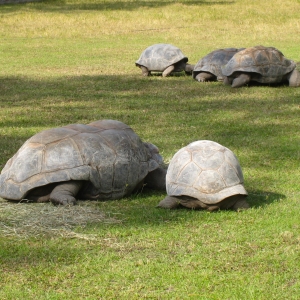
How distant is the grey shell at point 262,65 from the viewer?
42.4 feet

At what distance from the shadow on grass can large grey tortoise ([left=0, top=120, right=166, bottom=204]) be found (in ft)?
81.3

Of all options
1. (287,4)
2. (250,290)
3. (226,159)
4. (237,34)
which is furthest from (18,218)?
(287,4)

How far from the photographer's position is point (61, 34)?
23.6m

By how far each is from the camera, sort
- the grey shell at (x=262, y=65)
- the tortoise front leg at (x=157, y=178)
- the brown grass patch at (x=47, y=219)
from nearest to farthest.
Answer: the brown grass patch at (x=47, y=219) → the tortoise front leg at (x=157, y=178) → the grey shell at (x=262, y=65)

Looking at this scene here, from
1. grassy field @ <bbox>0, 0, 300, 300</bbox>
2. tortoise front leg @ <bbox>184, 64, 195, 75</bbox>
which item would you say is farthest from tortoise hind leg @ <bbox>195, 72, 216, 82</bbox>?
tortoise front leg @ <bbox>184, 64, 195, 75</bbox>

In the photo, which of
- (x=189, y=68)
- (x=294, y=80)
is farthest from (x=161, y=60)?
(x=294, y=80)

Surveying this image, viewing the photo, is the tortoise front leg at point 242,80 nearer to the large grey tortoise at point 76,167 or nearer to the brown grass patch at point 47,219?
the large grey tortoise at point 76,167

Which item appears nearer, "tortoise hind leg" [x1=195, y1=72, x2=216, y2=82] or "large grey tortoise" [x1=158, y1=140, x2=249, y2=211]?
"large grey tortoise" [x1=158, y1=140, x2=249, y2=211]

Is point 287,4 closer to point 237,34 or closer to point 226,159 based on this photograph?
point 237,34

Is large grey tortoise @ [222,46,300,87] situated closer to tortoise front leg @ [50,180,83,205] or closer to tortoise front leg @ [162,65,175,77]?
tortoise front leg @ [162,65,175,77]

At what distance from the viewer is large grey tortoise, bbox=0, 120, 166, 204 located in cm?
594

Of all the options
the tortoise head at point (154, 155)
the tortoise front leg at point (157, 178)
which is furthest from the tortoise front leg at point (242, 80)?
the tortoise front leg at point (157, 178)

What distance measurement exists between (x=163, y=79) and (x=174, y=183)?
29.0 ft

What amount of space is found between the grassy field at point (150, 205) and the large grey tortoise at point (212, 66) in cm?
26
